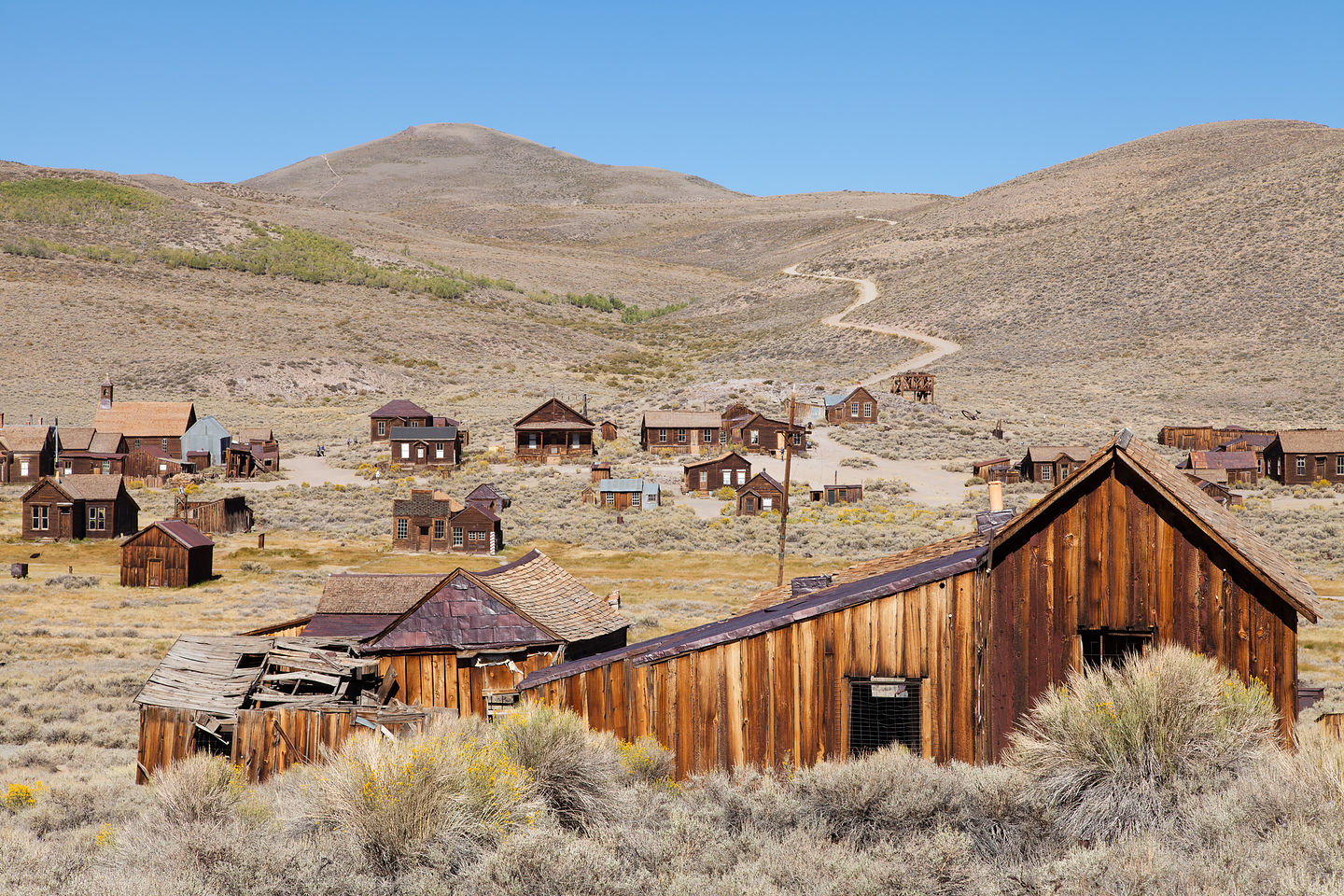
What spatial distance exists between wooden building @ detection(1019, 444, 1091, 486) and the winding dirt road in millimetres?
37715

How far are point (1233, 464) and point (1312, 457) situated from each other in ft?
13.2

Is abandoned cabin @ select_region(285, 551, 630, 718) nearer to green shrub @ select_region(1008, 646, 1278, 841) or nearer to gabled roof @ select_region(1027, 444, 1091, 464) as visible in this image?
green shrub @ select_region(1008, 646, 1278, 841)

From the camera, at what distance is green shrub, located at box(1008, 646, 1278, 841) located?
836 centimetres

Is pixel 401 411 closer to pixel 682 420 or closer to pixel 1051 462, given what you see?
pixel 682 420

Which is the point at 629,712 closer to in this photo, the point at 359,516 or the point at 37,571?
the point at 37,571

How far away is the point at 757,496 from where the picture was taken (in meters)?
52.9

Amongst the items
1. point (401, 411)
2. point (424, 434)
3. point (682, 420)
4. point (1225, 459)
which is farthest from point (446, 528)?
point (1225, 459)

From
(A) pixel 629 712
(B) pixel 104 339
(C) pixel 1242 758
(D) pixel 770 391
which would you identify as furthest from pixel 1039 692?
(B) pixel 104 339

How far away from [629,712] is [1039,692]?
4.49 m

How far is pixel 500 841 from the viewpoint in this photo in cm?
819

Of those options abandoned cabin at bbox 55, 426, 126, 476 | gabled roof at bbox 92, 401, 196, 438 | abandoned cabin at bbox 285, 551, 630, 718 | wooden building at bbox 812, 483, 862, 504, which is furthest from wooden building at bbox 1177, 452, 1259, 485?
abandoned cabin at bbox 55, 426, 126, 476

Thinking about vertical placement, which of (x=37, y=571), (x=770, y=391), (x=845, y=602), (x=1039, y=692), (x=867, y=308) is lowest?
(x=37, y=571)

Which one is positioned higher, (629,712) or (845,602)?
(845,602)

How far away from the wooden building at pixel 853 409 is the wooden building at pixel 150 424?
4711 centimetres
